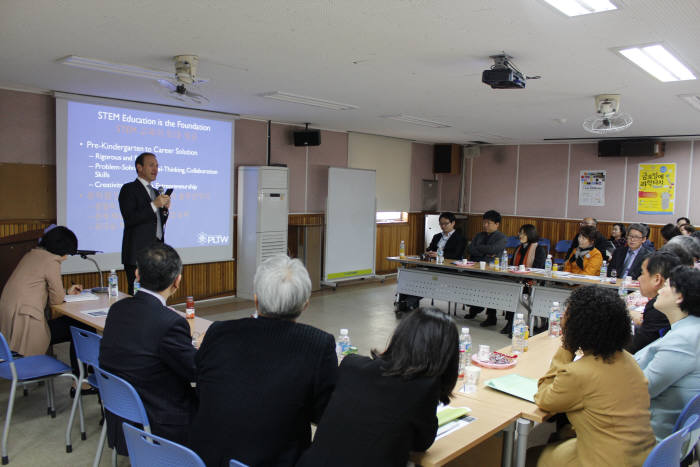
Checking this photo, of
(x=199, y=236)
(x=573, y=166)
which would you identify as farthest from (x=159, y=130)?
(x=573, y=166)

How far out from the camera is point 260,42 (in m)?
3.67

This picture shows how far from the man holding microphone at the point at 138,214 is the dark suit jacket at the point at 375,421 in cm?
320

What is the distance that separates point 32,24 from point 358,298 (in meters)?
5.66

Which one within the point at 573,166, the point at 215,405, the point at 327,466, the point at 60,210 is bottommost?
the point at 327,466

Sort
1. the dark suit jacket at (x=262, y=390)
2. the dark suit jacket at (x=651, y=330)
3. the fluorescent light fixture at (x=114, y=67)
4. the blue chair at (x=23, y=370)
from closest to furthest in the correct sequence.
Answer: the dark suit jacket at (x=262, y=390), the dark suit jacket at (x=651, y=330), the blue chair at (x=23, y=370), the fluorescent light fixture at (x=114, y=67)

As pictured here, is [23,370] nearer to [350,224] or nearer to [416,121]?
[416,121]

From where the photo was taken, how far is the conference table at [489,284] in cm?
582

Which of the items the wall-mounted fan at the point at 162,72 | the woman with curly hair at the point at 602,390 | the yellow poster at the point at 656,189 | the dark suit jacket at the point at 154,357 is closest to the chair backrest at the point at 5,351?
the dark suit jacket at the point at 154,357

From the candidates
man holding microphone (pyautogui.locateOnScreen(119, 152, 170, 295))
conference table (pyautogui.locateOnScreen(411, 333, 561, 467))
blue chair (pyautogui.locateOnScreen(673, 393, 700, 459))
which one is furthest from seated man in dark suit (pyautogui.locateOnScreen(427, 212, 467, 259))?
blue chair (pyautogui.locateOnScreen(673, 393, 700, 459))

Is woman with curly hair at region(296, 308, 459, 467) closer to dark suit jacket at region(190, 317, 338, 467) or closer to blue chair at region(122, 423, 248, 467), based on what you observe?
dark suit jacket at region(190, 317, 338, 467)

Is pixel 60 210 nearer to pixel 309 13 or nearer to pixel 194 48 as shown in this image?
pixel 194 48

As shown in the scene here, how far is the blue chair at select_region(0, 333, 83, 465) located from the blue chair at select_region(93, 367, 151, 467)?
0.95 m

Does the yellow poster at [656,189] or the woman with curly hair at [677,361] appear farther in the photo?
the yellow poster at [656,189]

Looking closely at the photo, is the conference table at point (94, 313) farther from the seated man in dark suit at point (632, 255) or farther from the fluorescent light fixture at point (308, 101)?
the seated man in dark suit at point (632, 255)
